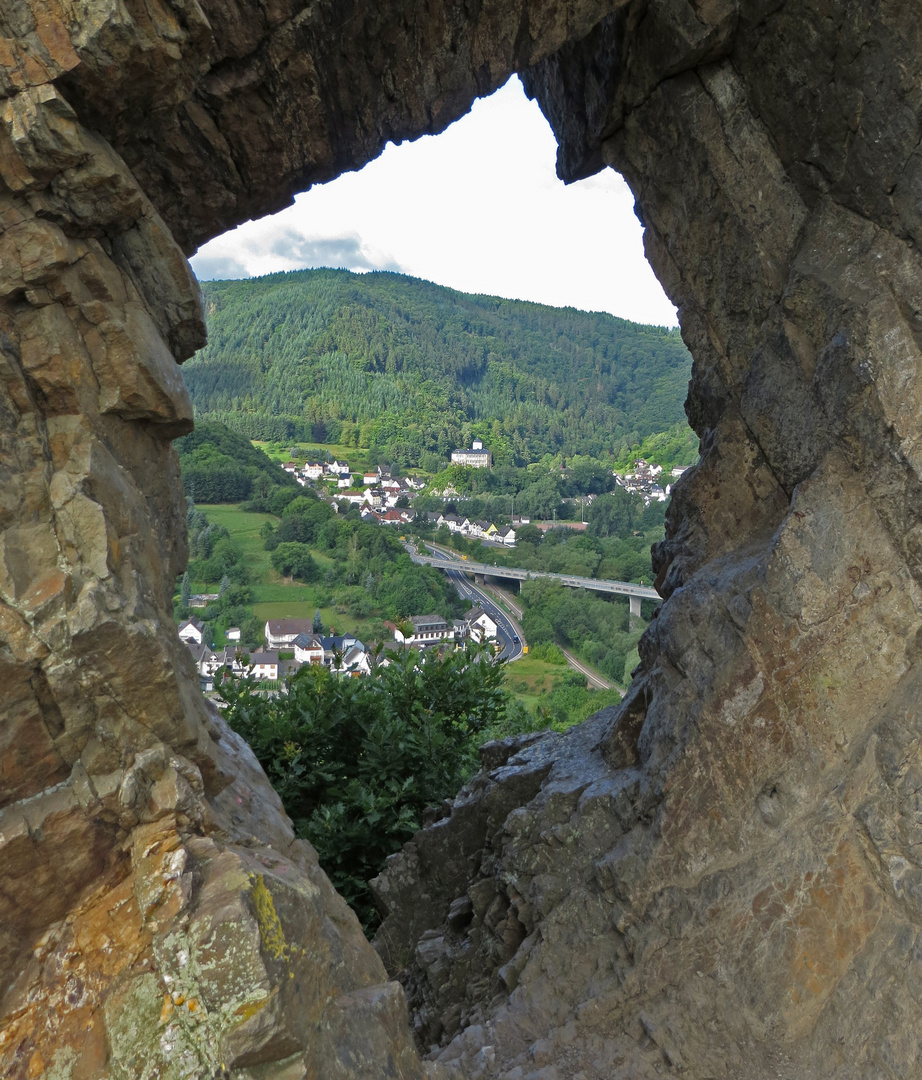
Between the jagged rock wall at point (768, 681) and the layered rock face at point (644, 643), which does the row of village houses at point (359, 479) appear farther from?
the jagged rock wall at point (768, 681)

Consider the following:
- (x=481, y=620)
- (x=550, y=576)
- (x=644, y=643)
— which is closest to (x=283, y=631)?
(x=481, y=620)

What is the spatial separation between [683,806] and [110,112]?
644cm

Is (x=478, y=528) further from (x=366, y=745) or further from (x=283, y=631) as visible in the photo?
(x=366, y=745)

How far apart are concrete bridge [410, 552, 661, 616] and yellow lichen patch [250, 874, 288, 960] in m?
33.1

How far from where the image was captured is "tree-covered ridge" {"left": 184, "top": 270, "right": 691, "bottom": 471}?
100812 mm

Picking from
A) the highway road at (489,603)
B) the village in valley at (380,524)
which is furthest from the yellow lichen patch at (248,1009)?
the highway road at (489,603)

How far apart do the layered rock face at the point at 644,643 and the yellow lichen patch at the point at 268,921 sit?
2 cm

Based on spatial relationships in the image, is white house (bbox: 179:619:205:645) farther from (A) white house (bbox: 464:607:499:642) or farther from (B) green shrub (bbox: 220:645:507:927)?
(B) green shrub (bbox: 220:645:507:927)

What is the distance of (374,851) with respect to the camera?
1083 centimetres

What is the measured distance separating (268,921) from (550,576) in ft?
135

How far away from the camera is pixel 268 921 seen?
14.3 feet

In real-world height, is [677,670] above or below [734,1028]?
above

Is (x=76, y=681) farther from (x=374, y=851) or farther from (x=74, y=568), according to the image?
(x=374, y=851)

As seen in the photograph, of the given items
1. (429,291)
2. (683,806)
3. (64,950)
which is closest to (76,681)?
(64,950)
